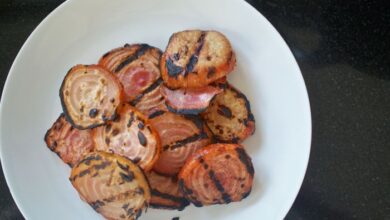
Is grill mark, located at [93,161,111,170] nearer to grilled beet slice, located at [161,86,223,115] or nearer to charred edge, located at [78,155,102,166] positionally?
charred edge, located at [78,155,102,166]

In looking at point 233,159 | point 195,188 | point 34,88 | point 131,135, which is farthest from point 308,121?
point 34,88

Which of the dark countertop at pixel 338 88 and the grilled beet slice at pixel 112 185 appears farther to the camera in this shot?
the dark countertop at pixel 338 88

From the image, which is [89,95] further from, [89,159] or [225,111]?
[225,111]

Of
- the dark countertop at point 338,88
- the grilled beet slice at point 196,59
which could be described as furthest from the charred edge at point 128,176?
the dark countertop at point 338,88

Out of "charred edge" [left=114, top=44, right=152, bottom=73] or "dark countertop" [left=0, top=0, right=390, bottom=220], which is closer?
"charred edge" [left=114, top=44, right=152, bottom=73]

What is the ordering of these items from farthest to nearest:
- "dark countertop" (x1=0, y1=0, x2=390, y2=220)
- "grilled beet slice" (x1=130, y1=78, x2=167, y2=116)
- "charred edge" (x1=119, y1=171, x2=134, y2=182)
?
"dark countertop" (x1=0, y1=0, x2=390, y2=220)
"grilled beet slice" (x1=130, y1=78, x2=167, y2=116)
"charred edge" (x1=119, y1=171, x2=134, y2=182)

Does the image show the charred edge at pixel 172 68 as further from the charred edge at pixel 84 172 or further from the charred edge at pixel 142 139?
the charred edge at pixel 84 172

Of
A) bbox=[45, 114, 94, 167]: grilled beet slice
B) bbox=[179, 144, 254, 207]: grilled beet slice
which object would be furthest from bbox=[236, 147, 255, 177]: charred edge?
bbox=[45, 114, 94, 167]: grilled beet slice
